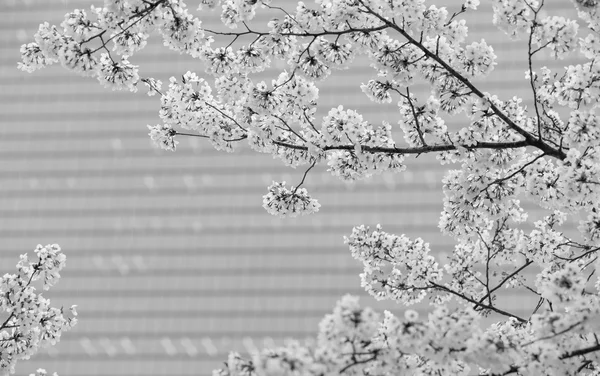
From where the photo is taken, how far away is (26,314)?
870cm

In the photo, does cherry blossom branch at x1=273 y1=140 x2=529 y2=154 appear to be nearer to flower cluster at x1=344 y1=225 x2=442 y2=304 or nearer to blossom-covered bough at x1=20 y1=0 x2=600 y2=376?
blossom-covered bough at x1=20 y1=0 x2=600 y2=376

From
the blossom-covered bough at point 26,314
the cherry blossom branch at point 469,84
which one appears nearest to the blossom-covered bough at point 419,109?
the cherry blossom branch at point 469,84

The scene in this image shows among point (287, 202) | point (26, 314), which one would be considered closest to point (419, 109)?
point (287, 202)

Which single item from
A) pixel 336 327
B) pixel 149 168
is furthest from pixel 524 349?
pixel 149 168

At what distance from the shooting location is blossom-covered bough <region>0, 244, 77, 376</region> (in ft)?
28.4

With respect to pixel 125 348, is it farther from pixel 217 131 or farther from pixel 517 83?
pixel 217 131

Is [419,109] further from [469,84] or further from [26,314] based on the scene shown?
[26,314]

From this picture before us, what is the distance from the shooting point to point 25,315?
8695 millimetres

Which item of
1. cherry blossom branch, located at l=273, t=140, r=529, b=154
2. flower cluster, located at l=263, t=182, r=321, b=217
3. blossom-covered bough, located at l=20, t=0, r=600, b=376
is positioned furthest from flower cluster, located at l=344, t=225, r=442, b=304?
cherry blossom branch, located at l=273, t=140, r=529, b=154

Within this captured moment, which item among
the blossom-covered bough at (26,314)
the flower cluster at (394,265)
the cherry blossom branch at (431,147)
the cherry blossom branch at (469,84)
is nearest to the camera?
the cherry blossom branch at (469,84)

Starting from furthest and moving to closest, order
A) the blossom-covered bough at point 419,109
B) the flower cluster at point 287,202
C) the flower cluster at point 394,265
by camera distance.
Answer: the flower cluster at point 394,265, the flower cluster at point 287,202, the blossom-covered bough at point 419,109

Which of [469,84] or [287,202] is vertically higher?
[469,84]

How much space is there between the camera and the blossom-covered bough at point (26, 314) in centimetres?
865

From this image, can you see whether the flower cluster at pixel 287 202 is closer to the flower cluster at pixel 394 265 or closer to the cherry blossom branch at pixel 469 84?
the flower cluster at pixel 394 265
